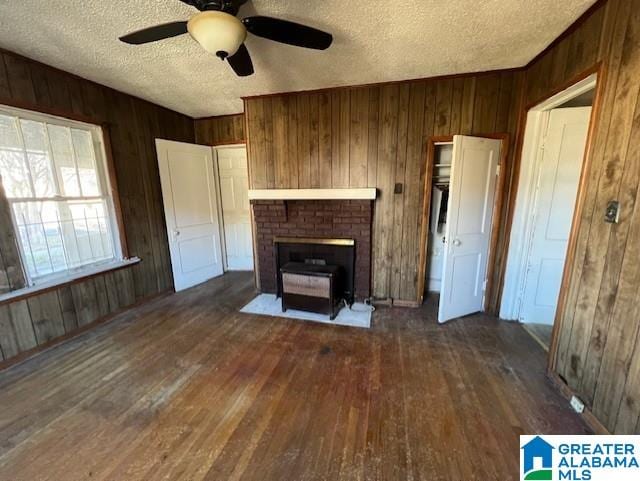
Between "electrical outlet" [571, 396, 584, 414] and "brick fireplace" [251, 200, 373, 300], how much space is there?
1892 mm

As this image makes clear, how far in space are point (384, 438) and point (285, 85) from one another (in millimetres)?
3235

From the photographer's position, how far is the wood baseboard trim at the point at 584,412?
1.46m

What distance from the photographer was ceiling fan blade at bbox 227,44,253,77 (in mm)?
1736

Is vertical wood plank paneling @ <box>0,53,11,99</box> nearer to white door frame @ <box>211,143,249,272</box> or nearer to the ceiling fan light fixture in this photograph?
the ceiling fan light fixture

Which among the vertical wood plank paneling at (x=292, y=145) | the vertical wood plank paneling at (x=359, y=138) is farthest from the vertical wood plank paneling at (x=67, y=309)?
the vertical wood plank paneling at (x=359, y=138)

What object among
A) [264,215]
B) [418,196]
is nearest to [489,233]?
[418,196]

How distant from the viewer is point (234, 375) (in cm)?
202

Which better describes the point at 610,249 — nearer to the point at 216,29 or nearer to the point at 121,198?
the point at 216,29

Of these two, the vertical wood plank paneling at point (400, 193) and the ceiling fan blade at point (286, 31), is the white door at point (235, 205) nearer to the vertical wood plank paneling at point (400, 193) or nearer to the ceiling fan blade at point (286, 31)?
the vertical wood plank paneling at point (400, 193)

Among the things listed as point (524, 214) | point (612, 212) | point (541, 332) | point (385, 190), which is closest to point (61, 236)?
point (385, 190)

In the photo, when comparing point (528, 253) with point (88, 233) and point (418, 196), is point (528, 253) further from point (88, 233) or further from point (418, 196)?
point (88, 233)

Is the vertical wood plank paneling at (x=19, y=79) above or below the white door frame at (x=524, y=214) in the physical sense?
above

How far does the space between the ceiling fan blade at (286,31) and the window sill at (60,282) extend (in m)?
2.78

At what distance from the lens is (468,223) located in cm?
261
